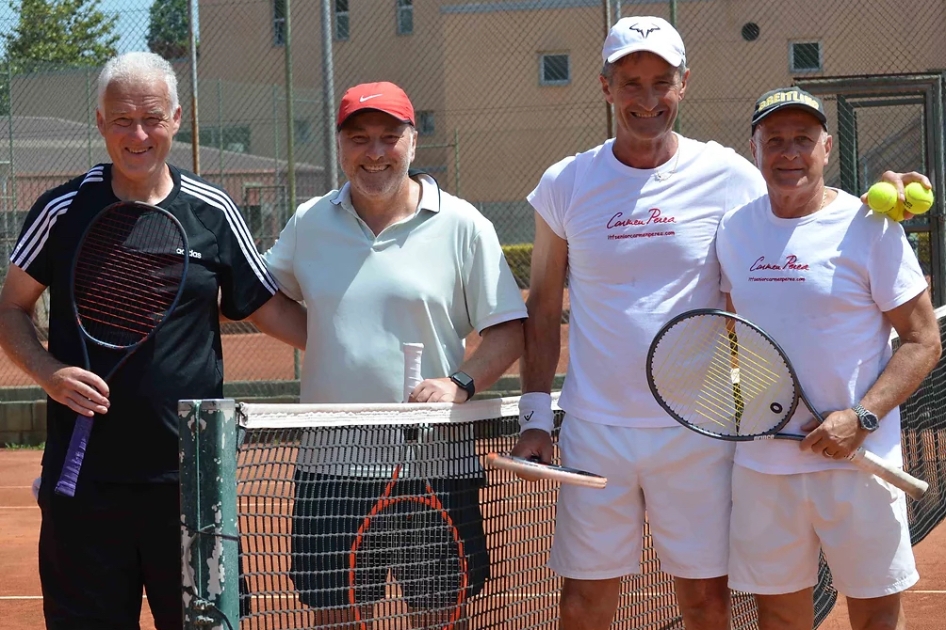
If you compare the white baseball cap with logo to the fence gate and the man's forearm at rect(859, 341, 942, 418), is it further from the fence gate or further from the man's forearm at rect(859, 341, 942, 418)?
the fence gate

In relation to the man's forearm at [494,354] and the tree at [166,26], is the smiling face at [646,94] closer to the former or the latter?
the man's forearm at [494,354]

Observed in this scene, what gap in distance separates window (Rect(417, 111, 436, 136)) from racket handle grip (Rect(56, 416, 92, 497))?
390 inches

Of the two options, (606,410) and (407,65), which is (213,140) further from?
(606,410)

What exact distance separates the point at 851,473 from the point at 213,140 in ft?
44.9

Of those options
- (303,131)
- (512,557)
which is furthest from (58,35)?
(512,557)

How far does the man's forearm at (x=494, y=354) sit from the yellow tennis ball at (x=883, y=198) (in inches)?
42.8

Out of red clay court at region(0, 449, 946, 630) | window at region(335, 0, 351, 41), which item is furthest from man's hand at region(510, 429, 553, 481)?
window at region(335, 0, 351, 41)

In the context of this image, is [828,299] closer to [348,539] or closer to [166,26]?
[348,539]

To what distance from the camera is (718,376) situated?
3.40 m

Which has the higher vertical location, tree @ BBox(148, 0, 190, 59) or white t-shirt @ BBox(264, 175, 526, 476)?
tree @ BBox(148, 0, 190, 59)

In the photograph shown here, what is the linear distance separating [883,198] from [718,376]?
673 mm


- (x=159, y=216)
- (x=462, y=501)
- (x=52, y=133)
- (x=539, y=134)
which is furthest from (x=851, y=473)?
(x=52, y=133)

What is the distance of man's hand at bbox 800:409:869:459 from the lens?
305cm

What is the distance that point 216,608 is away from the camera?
2.66m
